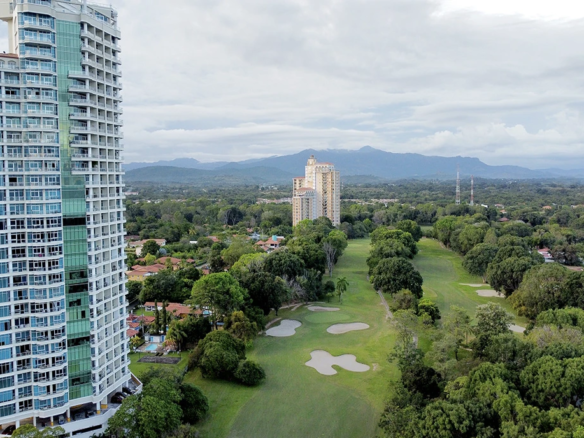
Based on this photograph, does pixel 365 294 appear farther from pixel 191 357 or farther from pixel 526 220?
pixel 526 220

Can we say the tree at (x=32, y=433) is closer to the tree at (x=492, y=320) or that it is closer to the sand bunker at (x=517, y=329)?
the tree at (x=492, y=320)

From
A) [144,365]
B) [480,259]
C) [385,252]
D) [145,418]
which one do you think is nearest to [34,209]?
[145,418]

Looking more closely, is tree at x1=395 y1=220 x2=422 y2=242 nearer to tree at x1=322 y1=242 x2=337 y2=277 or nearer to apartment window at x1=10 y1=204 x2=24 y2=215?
tree at x1=322 y1=242 x2=337 y2=277

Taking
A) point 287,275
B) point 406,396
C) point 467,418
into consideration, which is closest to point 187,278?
point 287,275

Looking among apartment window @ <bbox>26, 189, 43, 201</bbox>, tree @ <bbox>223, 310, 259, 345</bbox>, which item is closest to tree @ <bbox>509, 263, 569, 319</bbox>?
tree @ <bbox>223, 310, 259, 345</bbox>

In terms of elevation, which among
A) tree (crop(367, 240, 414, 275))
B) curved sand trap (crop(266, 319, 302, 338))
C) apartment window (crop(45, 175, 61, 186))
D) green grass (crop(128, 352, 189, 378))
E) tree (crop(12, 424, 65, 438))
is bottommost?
curved sand trap (crop(266, 319, 302, 338))

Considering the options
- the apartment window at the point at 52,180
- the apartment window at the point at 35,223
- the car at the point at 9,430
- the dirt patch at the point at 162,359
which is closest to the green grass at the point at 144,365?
the dirt patch at the point at 162,359
